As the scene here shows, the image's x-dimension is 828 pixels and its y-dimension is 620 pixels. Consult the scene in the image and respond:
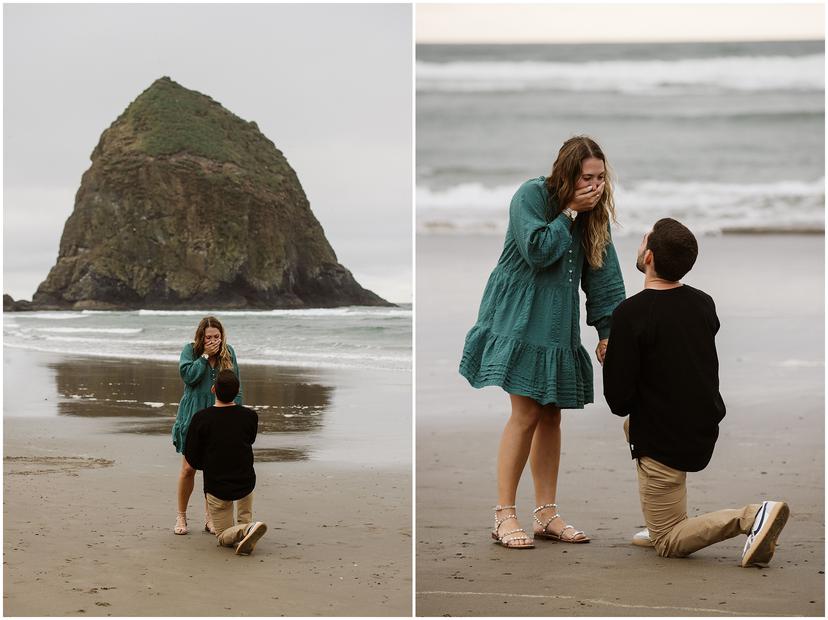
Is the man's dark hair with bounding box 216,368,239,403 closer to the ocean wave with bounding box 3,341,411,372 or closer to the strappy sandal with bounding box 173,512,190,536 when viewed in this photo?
the ocean wave with bounding box 3,341,411,372

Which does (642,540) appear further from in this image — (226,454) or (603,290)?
(226,454)

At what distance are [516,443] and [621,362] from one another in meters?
0.31

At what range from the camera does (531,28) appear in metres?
3.89

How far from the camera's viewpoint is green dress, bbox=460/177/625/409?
105 inches

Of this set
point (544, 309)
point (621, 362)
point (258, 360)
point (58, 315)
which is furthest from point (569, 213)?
point (58, 315)

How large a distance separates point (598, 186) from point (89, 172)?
4.63 ft

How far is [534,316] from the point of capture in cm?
272

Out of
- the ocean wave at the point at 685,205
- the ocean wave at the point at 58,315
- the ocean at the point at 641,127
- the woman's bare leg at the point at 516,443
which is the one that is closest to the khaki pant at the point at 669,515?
the woman's bare leg at the point at 516,443

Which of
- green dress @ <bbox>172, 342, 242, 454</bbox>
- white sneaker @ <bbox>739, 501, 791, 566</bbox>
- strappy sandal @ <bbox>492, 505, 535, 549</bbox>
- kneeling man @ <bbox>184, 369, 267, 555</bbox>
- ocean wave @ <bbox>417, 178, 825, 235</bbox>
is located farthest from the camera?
ocean wave @ <bbox>417, 178, 825, 235</bbox>

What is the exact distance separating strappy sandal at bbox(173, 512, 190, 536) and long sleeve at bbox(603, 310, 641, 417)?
1.12 metres

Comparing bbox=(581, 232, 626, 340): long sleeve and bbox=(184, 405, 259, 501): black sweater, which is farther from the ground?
bbox=(581, 232, 626, 340): long sleeve

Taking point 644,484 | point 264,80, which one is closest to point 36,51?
point 264,80

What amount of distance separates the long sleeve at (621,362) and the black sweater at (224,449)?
91 centimetres

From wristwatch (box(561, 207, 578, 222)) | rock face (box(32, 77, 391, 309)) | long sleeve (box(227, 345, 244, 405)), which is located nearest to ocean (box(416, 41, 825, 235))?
rock face (box(32, 77, 391, 309))
